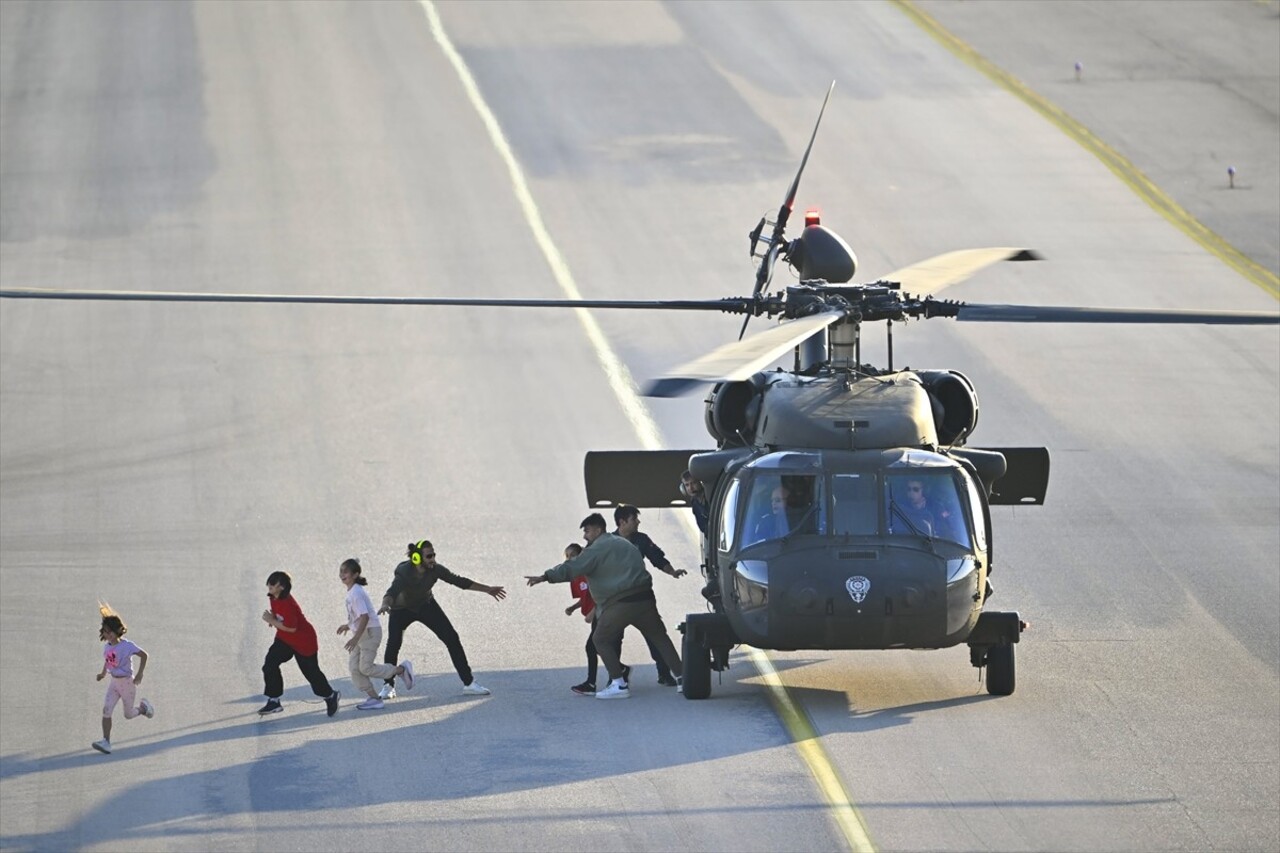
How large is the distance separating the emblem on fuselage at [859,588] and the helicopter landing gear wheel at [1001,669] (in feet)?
6.95

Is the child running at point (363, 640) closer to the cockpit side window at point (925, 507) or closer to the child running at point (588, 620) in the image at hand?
the child running at point (588, 620)

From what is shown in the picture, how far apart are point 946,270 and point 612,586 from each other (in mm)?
→ 4272

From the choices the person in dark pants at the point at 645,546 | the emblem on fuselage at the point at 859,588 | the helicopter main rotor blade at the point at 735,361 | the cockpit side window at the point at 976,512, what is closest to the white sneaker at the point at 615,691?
the person in dark pants at the point at 645,546

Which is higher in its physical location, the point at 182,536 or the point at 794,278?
the point at 794,278

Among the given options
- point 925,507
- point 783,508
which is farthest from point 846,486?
point 925,507

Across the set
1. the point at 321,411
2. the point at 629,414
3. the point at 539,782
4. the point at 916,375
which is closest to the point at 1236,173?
the point at 629,414

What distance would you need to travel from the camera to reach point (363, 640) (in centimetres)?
1844

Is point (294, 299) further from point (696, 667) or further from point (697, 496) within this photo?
point (696, 667)

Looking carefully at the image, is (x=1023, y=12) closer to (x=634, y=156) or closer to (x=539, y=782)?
(x=634, y=156)

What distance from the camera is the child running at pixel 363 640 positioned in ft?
60.1

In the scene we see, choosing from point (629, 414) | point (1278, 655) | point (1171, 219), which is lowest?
point (1278, 655)

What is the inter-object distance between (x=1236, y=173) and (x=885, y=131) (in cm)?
694

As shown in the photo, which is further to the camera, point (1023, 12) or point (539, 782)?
point (1023, 12)

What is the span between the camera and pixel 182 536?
24.2 meters
